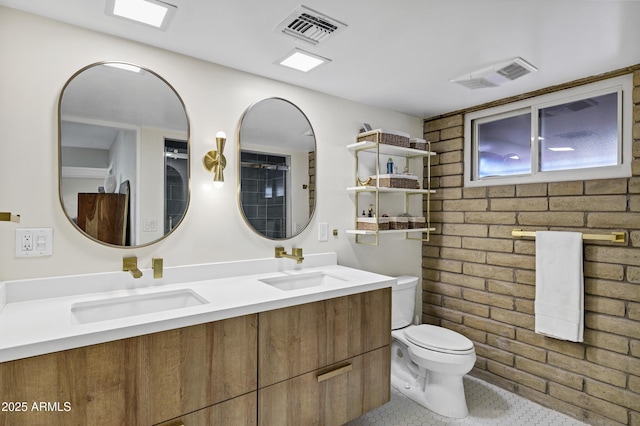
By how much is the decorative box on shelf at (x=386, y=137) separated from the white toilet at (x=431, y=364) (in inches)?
42.5

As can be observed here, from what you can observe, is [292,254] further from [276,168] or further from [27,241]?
[27,241]

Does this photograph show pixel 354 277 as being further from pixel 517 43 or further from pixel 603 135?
pixel 603 135

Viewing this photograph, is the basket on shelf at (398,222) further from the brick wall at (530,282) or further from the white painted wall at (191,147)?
the brick wall at (530,282)

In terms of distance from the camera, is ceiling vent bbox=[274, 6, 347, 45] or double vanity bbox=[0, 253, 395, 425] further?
ceiling vent bbox=[274, 6, 347, 45]

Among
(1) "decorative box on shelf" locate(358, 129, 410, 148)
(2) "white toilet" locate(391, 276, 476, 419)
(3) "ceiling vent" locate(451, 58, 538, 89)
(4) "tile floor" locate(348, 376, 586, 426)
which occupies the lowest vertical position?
(4) "tile floor" locate(348, 376, 586, 426)

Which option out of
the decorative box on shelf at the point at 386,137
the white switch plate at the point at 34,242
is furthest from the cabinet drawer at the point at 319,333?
the decorative box on shelf at the point at 386,137

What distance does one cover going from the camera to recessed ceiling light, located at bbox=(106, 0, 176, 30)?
1.43 m

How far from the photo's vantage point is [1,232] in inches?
56.5

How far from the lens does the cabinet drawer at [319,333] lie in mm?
1479

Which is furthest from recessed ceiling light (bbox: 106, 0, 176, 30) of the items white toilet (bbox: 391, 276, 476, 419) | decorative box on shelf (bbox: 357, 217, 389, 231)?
white toilet (bbox: 391, 276, 476, 419)

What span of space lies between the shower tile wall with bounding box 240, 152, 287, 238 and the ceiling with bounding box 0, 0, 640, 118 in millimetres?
554

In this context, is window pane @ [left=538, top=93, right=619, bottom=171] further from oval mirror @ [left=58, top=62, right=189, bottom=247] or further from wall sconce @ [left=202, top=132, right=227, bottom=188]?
oval mirror @ [left=58, top=62, right=189, bottom=247]

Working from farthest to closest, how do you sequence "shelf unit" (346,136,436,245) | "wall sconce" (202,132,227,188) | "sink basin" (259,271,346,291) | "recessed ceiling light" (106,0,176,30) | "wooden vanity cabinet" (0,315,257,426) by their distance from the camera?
1. "shelf unit" (346,136,436,245)
2. "sink basin" (259,271,346,291)
3. "wall sconce" (202,132,227,188)
4. "recessed ceiling light" (106,0,176,30)
5. "wooden vanity cabinet" (0,315,257,426)

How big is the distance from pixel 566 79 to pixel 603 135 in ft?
1.42
